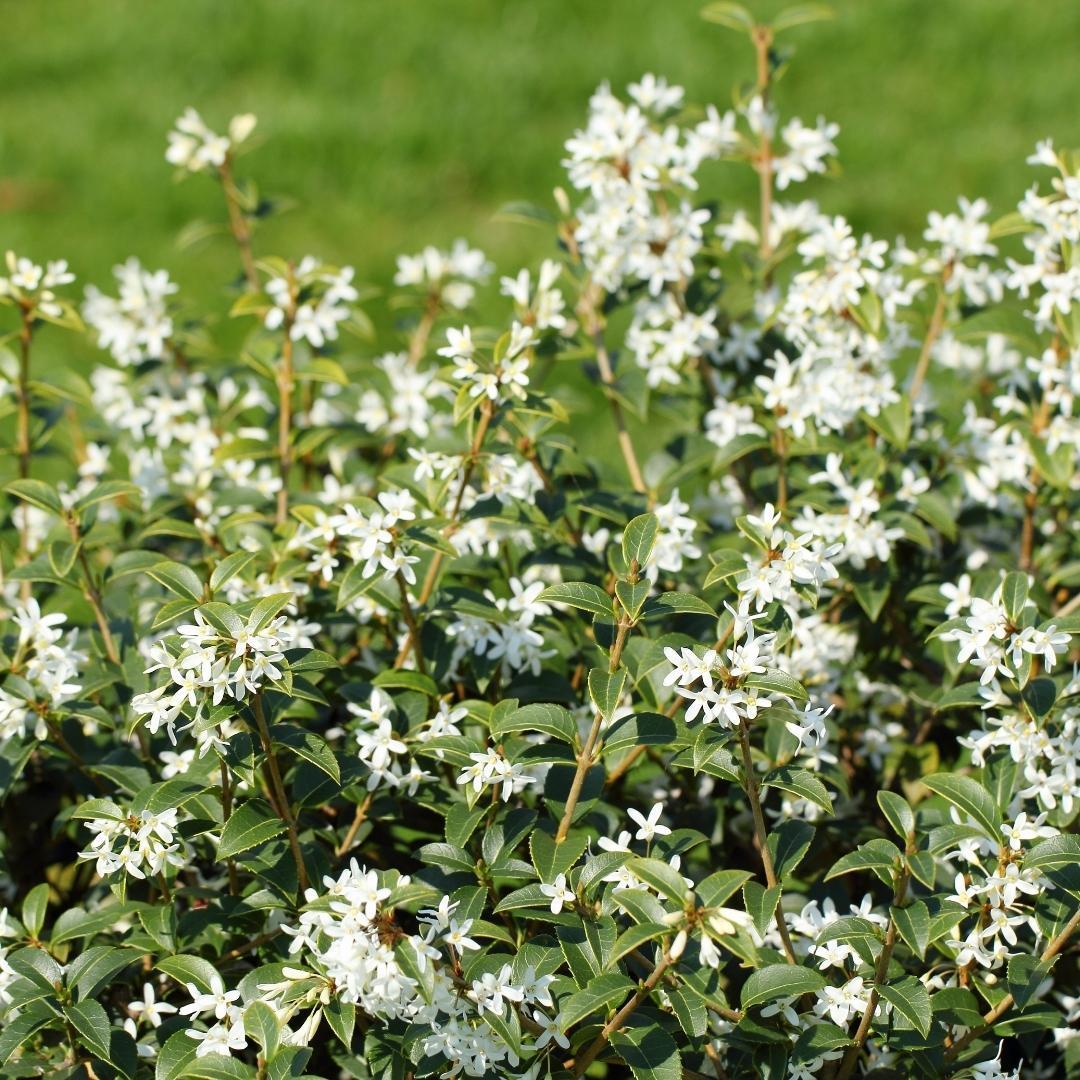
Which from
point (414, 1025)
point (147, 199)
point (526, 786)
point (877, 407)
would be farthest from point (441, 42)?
point (414, 1025)

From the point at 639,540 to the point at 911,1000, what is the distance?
607 millimetres

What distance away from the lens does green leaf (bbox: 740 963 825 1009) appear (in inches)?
62.8

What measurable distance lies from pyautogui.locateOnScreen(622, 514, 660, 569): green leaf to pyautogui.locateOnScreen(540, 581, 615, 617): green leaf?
0.05 m

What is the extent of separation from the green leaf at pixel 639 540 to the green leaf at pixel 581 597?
0.18ft

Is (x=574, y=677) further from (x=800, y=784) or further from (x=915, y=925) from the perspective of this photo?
(x=915, y=925)

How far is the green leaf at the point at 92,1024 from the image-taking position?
5.36 ft

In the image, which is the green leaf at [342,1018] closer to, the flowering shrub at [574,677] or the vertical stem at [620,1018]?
the flowering shrub at [574,677]

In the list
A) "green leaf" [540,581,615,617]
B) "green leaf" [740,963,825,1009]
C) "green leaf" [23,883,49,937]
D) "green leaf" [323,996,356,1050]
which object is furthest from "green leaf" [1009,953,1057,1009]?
"green leaf" [23,883,49,937]

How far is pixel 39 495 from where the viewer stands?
2109 mm

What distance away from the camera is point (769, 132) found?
2.74 m

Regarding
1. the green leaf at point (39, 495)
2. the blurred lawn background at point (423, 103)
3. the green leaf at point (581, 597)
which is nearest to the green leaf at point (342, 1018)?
the green leaf at point (581, 597)

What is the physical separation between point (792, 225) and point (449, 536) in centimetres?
110

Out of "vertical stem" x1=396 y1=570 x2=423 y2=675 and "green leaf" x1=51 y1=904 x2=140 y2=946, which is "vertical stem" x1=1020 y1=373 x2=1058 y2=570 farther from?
"green leaf" x1=51 y1=904 x2=140 y2=946

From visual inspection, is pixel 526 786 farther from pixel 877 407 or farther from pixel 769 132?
pixel 769 132
